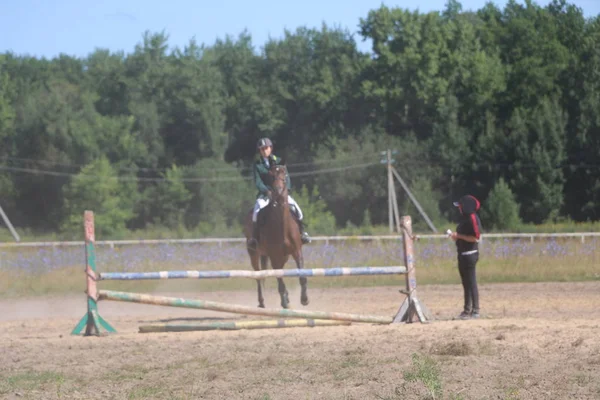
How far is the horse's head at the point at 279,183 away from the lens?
47.3 feet

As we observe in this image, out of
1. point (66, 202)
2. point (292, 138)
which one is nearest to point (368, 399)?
point (66, 202)

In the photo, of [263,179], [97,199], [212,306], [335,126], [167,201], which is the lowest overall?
[212,306]

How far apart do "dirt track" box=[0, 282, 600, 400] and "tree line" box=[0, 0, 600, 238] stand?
42.0 m

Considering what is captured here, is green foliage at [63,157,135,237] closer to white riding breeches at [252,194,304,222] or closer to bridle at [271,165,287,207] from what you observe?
white riding breeches at [252,194,304,222]

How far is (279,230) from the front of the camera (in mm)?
14906

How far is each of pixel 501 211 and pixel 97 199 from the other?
2689cm

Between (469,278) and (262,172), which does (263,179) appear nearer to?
(262,172)

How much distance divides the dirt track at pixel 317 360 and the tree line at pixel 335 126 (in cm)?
4204

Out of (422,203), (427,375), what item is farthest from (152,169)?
(427,375)

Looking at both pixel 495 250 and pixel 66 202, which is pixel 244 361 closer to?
pixel 495 250

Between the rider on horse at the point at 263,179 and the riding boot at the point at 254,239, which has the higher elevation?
the rider on horse at the point at 263,179

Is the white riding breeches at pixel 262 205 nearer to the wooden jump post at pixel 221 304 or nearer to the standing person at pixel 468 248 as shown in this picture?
the wooden jump post at pixel 221 304

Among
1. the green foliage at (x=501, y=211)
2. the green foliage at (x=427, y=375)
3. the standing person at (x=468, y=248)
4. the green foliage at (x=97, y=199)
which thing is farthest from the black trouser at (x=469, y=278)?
the green foliage at (x=97, y=199)

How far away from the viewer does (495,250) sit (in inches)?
965
